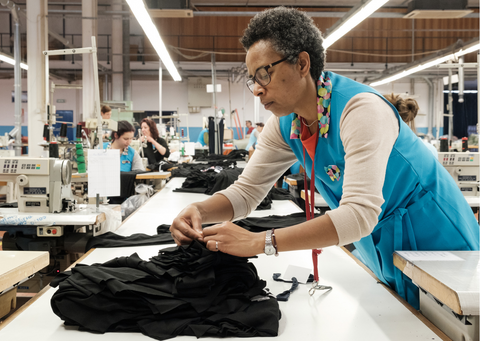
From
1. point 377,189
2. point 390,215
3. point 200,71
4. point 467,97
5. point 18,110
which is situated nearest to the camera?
point 377,189

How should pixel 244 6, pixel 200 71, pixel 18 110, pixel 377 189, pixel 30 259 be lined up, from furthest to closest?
pixel 200 71 < pixel 244 6 < pixel 18 110 < pixel 30 259 < pixel 377 189

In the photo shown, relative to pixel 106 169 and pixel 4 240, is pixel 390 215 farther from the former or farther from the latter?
pixel 4 240

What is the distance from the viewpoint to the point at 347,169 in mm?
938

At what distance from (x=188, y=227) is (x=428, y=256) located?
65 cm

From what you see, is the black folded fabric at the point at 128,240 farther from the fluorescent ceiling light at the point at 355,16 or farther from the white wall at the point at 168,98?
the white wall at the point at 168,98

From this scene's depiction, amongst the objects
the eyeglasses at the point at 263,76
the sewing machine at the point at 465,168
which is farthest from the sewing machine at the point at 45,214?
the sewing machine at the point at 465,168

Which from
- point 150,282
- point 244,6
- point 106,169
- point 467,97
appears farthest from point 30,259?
point 467,97

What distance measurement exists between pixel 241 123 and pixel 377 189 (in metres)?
13.6

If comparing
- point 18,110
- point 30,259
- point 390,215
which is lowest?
point 30,259

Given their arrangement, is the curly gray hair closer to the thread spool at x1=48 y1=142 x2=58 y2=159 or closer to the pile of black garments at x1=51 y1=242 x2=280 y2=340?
the pile of black garments at x1=51 y1=242 x2=280 y2=340

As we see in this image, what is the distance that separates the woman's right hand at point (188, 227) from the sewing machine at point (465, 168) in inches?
102

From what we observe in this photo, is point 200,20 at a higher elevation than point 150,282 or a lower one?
higher

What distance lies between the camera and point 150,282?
98 centimetres

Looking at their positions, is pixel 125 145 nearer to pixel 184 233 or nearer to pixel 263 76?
pixel 184 233
